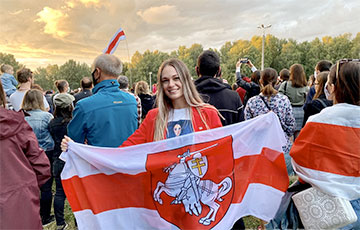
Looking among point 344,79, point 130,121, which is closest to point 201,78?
point 130,121

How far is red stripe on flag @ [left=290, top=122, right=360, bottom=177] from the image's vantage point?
186 centimetres

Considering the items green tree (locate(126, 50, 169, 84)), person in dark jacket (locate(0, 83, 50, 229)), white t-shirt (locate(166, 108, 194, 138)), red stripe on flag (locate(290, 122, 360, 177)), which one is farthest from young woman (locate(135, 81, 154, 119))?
green tree (locate(126, 50, 169, 84))

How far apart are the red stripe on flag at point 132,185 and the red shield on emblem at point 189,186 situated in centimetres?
12

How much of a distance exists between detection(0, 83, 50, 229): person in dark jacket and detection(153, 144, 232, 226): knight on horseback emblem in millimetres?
999

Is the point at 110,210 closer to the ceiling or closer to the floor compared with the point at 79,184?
closer to the floor

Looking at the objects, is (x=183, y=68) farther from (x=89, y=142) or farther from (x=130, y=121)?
(x=89, y=142)

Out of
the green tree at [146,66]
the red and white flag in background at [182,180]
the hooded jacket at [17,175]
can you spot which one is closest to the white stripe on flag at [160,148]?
the red and white flag in background at [182,180]

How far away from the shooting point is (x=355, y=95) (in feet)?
6.31

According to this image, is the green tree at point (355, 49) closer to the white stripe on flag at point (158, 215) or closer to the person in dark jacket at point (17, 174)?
the white stripe on flag at point (158, 215)

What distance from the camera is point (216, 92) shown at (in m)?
2.91

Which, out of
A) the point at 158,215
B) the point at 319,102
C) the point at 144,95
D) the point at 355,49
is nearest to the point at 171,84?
the point at 158,215

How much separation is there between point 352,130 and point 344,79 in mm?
429

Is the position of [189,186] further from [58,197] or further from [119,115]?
[58,197]

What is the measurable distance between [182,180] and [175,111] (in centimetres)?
66
